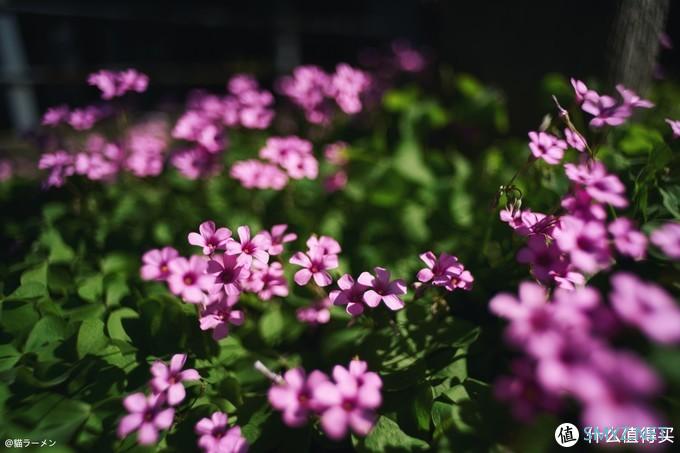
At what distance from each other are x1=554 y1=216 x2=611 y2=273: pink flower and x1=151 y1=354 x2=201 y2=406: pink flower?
2.83 feet

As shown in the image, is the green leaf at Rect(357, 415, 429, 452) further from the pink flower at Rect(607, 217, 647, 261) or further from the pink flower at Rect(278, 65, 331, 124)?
the pink flower at Rect(278, 65, 331, 124)

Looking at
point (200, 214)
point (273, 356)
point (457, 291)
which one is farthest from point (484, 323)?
point (200, 214)

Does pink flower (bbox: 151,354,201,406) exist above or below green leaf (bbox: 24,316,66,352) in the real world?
above

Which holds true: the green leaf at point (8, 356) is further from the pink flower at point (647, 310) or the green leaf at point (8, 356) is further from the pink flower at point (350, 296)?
the pink flower at point (647, 310)

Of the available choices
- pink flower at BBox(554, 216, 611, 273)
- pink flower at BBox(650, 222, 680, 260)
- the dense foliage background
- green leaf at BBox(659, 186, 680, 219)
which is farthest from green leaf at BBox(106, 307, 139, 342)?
green leaf at BBox(659, 186, 680, 219)

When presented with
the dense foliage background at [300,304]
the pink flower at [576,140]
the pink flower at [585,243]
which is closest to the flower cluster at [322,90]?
the dense foliage background at [300,304]

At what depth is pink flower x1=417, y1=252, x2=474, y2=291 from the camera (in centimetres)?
108

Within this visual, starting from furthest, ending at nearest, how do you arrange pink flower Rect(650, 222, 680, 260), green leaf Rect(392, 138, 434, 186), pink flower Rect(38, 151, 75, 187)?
green leaf Rect(392, 138, 434, 186)
pink flower Rect(38, 151, 75, 187)
pink flower Rect(650, 222, 680, 260)

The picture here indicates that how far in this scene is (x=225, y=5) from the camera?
4.77m

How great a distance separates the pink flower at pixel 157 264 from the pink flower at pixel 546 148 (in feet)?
3.38

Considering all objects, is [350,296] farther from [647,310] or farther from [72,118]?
[72,118]

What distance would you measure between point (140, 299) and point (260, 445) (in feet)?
1.95

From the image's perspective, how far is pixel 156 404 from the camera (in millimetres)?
941

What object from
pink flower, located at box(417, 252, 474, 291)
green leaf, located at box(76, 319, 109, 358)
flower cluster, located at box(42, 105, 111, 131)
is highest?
pink flower, located at box(417, 252, 474, 291)
